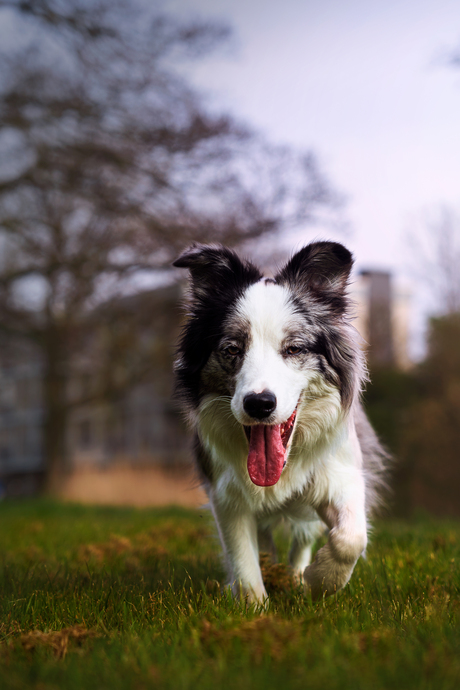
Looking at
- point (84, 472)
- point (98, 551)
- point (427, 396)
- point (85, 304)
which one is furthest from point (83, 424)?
point (98, 551)

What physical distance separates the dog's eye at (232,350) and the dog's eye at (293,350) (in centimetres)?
25

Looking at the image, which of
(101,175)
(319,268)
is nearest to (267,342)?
(319,268)

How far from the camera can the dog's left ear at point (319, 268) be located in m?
3.62

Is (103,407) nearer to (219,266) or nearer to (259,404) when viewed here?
(219,266)

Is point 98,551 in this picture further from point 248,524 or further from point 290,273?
point 290,273

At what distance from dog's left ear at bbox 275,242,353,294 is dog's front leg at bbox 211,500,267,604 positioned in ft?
4.40

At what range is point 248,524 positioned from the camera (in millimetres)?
3473

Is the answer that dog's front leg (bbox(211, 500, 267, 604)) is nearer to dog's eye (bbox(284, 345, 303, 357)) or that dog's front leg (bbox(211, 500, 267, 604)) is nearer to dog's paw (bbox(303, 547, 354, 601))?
dog's paw (bbox(303, 547, 354, 601))

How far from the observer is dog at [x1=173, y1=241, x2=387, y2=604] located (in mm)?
3154

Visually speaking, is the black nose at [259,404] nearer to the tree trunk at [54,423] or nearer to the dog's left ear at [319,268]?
the dog's left ear at [319,268]

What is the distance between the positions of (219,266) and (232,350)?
0.62 meters

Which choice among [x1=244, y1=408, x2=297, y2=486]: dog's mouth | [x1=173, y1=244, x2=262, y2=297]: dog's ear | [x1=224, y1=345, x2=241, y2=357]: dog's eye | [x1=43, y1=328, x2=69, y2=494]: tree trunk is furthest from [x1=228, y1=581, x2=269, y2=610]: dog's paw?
[x1=43, y1=328, x2=69, y2=494]: tree trunk

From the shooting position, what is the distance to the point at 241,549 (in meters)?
3.38

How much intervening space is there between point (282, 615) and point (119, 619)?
0.77 m
